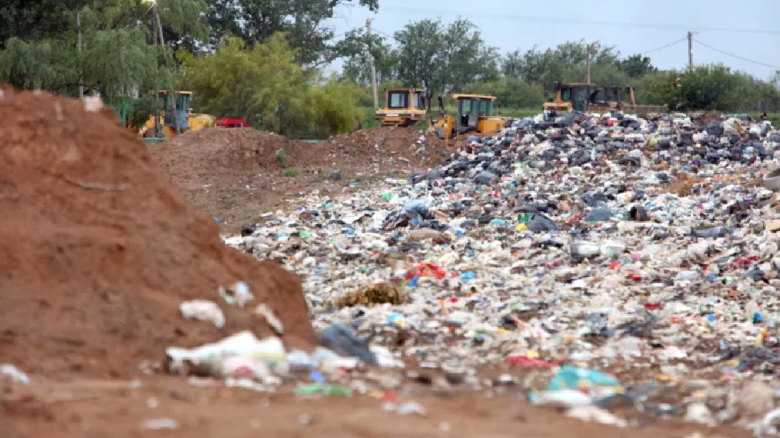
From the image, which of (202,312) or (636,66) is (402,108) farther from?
(636,66)

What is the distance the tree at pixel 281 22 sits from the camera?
35.0m

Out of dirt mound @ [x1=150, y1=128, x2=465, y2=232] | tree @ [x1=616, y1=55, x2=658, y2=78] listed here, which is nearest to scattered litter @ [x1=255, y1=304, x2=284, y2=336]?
dirt mound @ [x1=150, y1=128, x2=465, y2=232]

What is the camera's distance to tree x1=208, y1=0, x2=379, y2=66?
115ft

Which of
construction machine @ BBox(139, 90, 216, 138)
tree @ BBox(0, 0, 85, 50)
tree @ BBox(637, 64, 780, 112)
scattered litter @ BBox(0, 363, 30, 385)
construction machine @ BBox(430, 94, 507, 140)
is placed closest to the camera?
scattered litter @ BBox(0, 363, 30, 385)

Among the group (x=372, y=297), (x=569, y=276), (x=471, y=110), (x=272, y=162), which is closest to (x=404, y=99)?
(x=471, y=110)

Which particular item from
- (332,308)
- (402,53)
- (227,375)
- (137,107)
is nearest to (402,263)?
(332,308)

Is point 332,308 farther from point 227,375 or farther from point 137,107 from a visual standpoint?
point 137,107

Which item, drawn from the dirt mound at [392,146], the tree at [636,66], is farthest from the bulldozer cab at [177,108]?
the tree at [636,66]

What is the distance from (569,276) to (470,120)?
13925 mm

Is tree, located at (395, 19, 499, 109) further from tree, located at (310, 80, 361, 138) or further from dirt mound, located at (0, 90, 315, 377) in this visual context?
dirt mound, located at (0, 90, 315, 377)

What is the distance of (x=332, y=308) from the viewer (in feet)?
21.1

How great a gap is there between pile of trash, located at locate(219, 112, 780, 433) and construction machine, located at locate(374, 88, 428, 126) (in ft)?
27.0

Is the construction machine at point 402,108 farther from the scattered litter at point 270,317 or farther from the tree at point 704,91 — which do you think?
the scattered litter at point 270,317

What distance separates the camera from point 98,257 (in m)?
4.16
